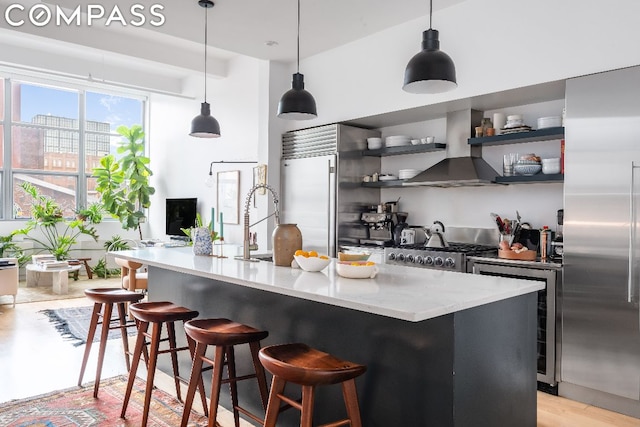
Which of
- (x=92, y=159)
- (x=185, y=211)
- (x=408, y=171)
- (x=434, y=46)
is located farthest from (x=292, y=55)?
(x=92, y=159)

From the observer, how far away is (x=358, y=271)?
8.34 feet

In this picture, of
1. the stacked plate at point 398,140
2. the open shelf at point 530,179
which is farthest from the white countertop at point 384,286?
the stacked plate at point 398,140

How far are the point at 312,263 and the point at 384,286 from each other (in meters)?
0.61

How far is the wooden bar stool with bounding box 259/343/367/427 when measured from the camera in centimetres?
193

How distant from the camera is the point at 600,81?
3.35m

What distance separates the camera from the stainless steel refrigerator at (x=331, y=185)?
5.22 m

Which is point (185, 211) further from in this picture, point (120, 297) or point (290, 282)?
point (290, 282)

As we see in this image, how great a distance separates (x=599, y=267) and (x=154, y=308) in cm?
293

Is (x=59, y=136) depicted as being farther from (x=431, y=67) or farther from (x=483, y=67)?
(x=431, y=67)

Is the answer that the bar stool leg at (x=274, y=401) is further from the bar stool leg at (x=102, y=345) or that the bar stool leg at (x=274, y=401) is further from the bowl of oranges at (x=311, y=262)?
the bar stool leg at (x=102, y=345)

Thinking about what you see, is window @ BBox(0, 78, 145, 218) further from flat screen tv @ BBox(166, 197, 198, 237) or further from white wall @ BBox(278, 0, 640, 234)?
white wall @ BBox(278, 0, 640, 234)

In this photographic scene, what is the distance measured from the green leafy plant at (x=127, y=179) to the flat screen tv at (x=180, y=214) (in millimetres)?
687

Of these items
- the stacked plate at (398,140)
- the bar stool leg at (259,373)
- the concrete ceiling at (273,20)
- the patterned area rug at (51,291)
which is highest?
the concrete ceiling at (273,20)

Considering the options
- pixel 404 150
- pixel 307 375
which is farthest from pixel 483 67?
pixel 307 375
